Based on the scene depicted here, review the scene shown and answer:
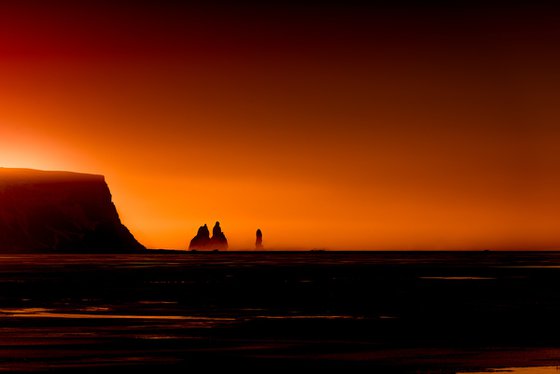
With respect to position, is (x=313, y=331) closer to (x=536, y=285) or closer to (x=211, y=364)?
(x=211, y=364)

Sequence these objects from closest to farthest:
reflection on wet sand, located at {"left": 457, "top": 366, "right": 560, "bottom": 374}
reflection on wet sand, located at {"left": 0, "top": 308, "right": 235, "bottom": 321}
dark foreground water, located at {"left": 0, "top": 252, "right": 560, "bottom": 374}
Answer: reflection on wet sand, located at {"left": 457, "top": 366, "right": 560, "bottom": 374} < dark foreground water, located at {"left": 0, "top": 252, "right": 560, "bottom": 374} < reflection on wet sand, located at {"left": 0, "top": 308, "right": 235, "bottom": 321}

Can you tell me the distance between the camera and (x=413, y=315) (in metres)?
48.4

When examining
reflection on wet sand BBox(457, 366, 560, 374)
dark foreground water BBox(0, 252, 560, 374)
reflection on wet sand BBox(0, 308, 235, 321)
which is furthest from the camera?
reflection on wet sand BBox(0, 308, 235, 321)

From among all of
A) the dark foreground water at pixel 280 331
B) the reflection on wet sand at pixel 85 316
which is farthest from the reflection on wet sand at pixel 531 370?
the reflection on wet sand at pixel 85 316

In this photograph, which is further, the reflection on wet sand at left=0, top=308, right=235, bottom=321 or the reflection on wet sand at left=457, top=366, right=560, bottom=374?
the reflection on wet sand at left=0, top=308, right=235, bottom=321

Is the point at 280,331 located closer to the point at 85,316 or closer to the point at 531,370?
the point at 85,316

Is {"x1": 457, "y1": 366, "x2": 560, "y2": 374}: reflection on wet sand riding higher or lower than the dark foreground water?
lower

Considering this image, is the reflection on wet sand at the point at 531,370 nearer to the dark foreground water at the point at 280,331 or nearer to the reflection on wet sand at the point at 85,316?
the dark foreground water at the point at 280,331

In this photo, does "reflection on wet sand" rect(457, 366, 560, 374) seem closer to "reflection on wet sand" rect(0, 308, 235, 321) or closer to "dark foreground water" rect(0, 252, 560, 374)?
"dark foreground water" rect(0, 252, 560, 374)

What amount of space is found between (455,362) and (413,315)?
18.6 m

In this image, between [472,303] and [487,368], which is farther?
[472,303]

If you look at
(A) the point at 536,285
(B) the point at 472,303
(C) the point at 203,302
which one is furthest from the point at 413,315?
(A) the point at 536,285

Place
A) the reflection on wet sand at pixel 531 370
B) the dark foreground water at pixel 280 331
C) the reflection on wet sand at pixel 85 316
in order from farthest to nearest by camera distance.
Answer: the reflection on wet sand at pixel 85 316
the dark foreground water at pixel 280 331
the reflection on wet sand at pixel 531 370

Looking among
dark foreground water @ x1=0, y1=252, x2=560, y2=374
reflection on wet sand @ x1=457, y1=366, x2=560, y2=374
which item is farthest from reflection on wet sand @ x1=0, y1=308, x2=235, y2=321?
reflection on wet sand @ x1=457, y1=366, x2=560, y2=374
